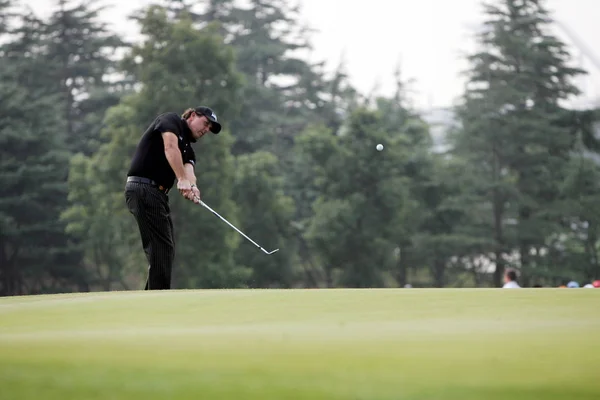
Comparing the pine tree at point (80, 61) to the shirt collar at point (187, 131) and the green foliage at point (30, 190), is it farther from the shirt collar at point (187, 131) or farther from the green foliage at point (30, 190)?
the shirt collar at point (187, 131)

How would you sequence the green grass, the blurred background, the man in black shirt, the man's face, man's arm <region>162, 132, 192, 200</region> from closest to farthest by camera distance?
the green grass, man's arm <region>162, 132, 192, 200</region>, the man in black shirt, the man's face, the blurred background

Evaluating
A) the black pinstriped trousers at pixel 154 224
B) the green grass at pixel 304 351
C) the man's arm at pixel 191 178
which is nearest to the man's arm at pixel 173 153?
the man's arm at pixel 191 178

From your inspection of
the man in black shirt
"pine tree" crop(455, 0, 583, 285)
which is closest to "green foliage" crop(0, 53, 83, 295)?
"pine tree" crop(455, 0, 583, 285)

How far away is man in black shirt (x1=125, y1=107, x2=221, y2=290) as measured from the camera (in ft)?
28.9

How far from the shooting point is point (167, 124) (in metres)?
8.70

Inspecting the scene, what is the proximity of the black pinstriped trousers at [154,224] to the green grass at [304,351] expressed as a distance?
367cm

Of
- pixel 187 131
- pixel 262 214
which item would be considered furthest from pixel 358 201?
pixel 187 131

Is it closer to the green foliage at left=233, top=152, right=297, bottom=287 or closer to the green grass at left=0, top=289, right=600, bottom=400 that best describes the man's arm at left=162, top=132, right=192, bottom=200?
the green grass at left=0, top=289, right=600, bottom=400

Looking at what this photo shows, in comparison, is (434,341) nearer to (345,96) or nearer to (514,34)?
(514,34)

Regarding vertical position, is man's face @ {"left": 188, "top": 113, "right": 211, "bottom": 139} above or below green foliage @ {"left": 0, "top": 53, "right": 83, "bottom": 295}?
above

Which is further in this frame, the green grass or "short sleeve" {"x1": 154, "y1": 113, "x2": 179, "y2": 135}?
"short sleeve" {"x1": 154, "y1": 113, "x2": 179, "y2": 135}

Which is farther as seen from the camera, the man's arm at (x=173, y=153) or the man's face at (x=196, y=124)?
the man's face at (x=196, y=124)

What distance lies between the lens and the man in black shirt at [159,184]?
880 centimetres

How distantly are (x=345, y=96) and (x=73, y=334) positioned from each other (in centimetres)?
5718
